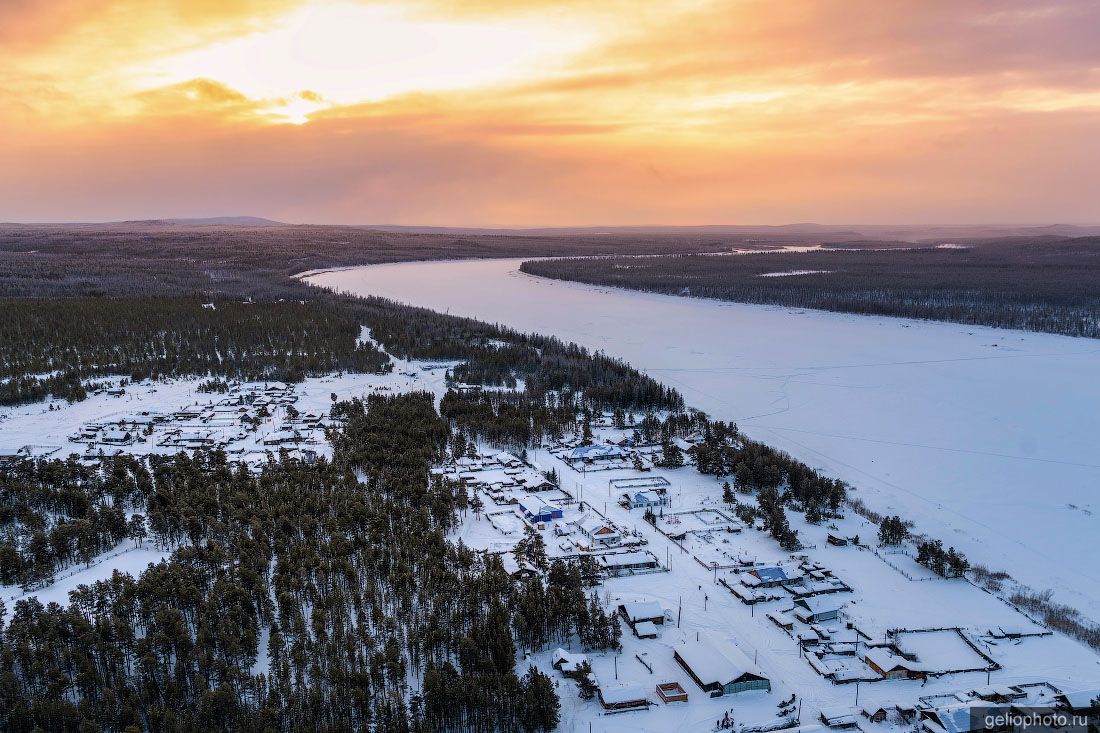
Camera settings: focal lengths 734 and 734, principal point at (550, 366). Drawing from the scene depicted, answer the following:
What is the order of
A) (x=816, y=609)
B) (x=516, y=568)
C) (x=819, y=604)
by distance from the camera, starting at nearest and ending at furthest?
(x=816, y=609) < (x=819, y=604) < (x=516, y=568)

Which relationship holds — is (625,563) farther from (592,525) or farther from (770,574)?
(770,574)

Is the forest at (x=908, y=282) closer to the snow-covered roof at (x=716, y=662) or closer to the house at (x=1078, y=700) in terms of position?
the house at (x=1078, y=700)

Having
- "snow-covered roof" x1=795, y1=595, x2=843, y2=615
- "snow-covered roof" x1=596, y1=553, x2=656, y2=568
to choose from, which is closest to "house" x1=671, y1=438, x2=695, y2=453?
"snow-covered roof" x1=596, y1=553, x2=656, y2=568

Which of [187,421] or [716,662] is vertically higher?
[187,421]

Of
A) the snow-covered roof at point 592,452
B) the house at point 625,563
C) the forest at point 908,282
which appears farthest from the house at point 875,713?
the forest at point 908,282

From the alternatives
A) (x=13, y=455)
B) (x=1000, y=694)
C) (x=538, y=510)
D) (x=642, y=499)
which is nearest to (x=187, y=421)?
(x=13, y=455)

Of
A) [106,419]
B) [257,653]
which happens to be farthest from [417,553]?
[106,419]

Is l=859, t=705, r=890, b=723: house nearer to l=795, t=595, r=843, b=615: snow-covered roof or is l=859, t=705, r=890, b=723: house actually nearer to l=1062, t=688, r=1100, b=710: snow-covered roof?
l=795, t=595, r=843, b=615: snow-covered roof

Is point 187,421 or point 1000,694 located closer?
point 1000,694
